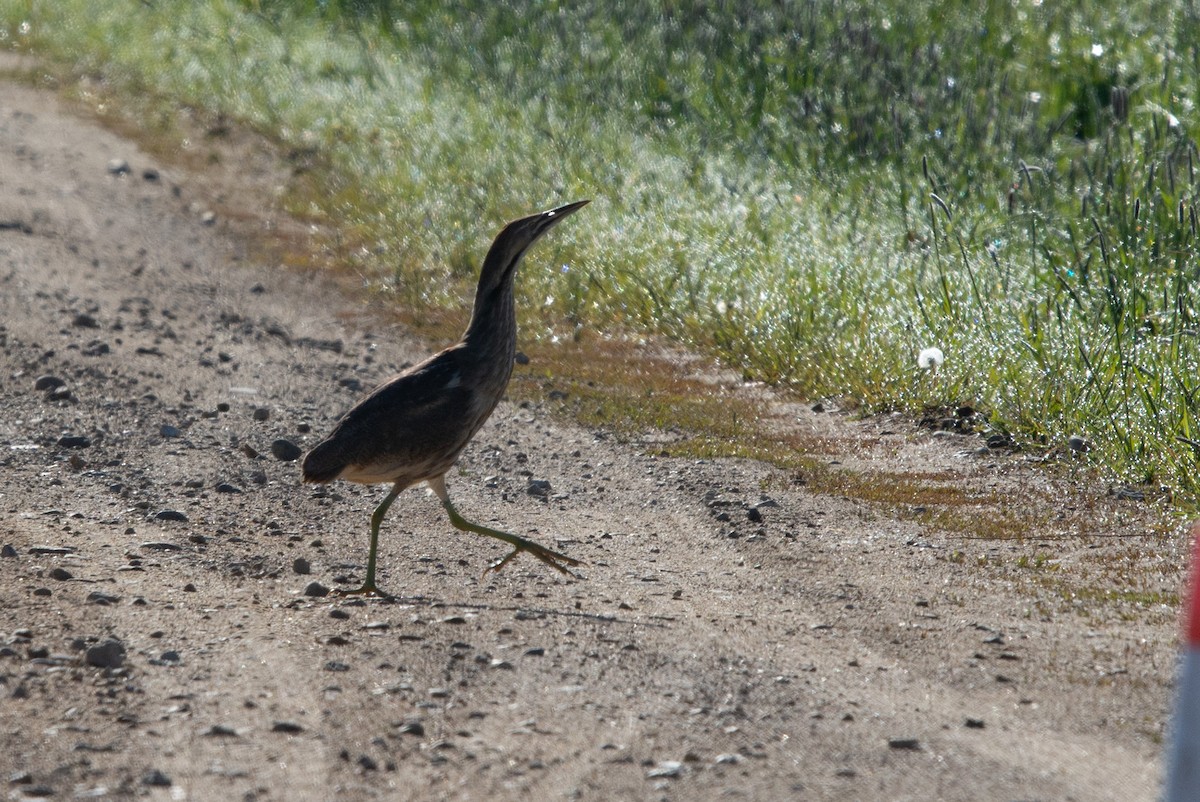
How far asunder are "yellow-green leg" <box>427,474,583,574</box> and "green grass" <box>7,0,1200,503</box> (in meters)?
2.49

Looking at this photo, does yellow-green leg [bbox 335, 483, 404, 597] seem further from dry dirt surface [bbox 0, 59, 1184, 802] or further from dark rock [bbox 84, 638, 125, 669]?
dark rock [bbox 84, 638, 125, 669]

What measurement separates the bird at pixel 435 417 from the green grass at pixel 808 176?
8.76ft

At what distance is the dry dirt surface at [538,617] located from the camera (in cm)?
417

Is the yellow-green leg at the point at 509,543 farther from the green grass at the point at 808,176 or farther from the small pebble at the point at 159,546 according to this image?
the green grass at the point at 808,176

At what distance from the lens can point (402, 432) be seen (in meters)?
5.97

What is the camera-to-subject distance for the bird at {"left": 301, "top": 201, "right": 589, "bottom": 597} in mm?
5980

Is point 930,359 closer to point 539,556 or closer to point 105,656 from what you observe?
point 539,556

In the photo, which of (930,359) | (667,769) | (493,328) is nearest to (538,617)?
(493,328)

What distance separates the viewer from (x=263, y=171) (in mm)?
14539

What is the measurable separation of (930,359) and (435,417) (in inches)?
130

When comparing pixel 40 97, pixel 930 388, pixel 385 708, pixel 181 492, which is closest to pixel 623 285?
pixel 930 388

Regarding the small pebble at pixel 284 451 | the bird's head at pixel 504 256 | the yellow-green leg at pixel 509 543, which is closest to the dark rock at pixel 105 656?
the yellow-green leg at pixel 509 543

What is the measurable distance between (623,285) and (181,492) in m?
4.08

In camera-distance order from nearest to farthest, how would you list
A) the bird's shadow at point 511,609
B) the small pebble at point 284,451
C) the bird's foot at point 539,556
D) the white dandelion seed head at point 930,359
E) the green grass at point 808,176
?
the bird's shadow at point 511,609
the bird's foot at point 539,556
the small pebble at point 284,451
the green grass at point 808,176
the white dandelion seed head at point 930,359
